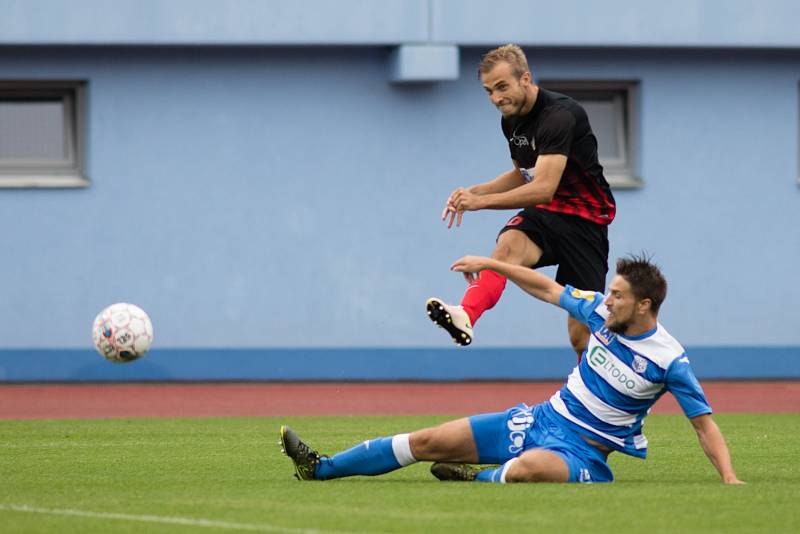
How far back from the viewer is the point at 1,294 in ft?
54.0

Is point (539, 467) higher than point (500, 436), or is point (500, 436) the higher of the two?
point (500, 436)

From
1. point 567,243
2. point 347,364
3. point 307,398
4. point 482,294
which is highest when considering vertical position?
point 567,243

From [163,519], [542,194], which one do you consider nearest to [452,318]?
[542,194]

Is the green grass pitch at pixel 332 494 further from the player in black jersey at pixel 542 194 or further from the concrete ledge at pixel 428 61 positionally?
the concrete ledge at pixel 428 61

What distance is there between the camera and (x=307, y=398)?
15.2 meters

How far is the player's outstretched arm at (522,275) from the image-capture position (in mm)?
7969

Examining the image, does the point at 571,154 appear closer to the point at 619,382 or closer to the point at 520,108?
the point at 520,108

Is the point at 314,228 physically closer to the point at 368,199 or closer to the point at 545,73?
the point at 368,199

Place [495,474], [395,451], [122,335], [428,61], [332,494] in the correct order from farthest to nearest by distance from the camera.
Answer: [428,61] < [122,335] < [495,474] < [395,451] < [332,494]

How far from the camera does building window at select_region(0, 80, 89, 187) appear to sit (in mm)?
16703

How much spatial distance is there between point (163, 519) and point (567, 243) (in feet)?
11.3

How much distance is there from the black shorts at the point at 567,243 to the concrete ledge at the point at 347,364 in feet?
27.1

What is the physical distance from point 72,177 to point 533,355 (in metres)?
5.88

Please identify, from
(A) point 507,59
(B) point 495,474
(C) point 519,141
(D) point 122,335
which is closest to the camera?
(B) point 495,474
